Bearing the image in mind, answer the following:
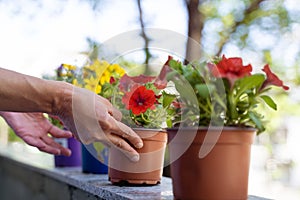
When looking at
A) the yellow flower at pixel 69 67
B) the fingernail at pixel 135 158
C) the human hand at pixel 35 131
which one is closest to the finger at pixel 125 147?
the fingernail at pixel 135 158

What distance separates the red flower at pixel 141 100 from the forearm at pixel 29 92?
0.15 metres

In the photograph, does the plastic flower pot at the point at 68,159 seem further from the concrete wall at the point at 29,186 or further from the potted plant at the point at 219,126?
the potted plant at the point at 219,126

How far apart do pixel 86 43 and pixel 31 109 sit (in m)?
1.74

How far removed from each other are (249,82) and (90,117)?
0.29 metres

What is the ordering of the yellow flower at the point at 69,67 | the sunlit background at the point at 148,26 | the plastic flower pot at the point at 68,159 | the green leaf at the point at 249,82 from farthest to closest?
the sunlit background at the point at 148,26, the plastic flower pot at the point at 68,159, the yellow flower at the point at 69,67, the green leaf at the point at 249,82

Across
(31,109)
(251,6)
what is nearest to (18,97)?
(31,109)

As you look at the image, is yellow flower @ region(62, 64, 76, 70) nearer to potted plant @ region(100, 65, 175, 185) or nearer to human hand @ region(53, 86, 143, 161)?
potted plant @ region(100, 65, 175, 185)

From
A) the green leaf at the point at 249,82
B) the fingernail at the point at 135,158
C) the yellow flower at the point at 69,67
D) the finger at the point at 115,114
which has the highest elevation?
the yellow flower at the point at 69,67

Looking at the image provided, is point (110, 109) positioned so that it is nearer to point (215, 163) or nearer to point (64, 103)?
point (64, 103)

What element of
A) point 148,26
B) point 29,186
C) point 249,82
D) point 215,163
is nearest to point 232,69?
point 249,82

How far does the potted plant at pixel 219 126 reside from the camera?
0.65 metres

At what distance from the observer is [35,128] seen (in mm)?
1348

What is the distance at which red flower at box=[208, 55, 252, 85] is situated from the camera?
0.64 m

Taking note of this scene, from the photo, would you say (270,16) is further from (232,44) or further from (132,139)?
(132,139)
